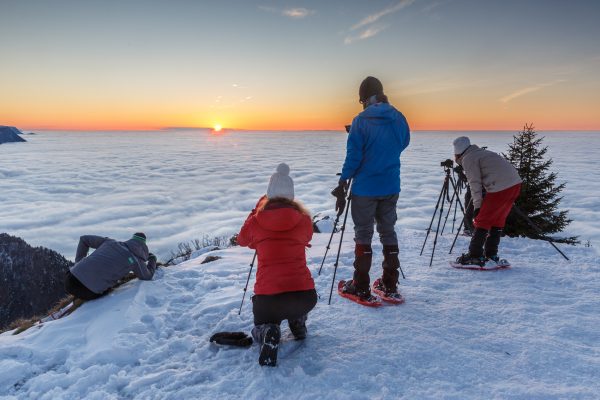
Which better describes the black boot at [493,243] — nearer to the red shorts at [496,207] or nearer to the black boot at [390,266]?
the red shorts at [496,207]

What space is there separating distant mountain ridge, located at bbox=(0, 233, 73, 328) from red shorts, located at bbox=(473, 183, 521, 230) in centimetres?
996

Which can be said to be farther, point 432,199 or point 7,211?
point 7,211

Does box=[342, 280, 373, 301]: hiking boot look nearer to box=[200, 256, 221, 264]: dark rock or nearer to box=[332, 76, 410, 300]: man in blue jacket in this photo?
box=[332, 76, 410, 300]: man in blue jacket

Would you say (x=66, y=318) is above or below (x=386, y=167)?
below

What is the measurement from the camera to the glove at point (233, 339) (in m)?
3.31

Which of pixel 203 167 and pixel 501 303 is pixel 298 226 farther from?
pixel 203 167

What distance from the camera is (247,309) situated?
429 centimetres

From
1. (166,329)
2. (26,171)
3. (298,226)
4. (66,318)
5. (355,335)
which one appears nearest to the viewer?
(298,226)

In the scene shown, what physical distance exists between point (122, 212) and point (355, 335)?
3552 centimetres

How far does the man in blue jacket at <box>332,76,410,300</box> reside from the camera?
152 inches

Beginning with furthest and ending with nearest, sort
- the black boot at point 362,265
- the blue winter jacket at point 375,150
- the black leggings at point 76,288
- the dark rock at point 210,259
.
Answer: the dark rock at point 210,259 → the black leggings at point 76,288 → the black boot at point 362,265 → the blue winter jacket at point 375,150

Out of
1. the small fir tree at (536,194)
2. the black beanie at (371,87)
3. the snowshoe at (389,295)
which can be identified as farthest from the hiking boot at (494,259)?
the small fir tree at (536,194)

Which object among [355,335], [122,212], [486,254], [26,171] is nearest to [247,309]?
[355,335]

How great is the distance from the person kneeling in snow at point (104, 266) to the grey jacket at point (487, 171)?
17.6ft
